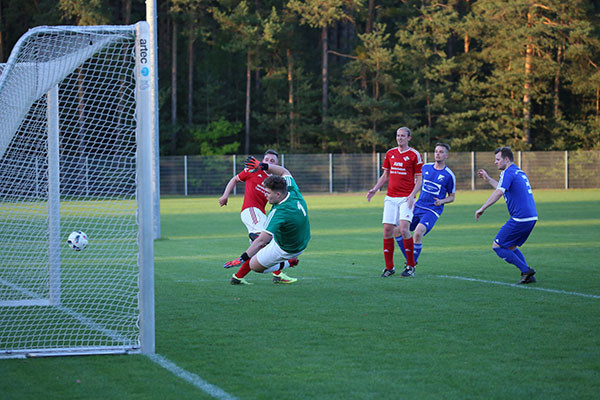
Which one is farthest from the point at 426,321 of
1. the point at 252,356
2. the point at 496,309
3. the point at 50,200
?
the point at 50,200

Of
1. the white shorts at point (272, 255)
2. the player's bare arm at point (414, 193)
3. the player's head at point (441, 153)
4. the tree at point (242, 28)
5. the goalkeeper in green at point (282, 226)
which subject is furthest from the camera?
the tree at point (242, 28)

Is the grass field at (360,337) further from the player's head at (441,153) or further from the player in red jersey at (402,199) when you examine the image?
the player's head at (441,153)

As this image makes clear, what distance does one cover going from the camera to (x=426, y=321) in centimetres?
759

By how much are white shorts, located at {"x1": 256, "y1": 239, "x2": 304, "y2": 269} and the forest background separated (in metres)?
39.3

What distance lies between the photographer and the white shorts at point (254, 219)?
448 inches


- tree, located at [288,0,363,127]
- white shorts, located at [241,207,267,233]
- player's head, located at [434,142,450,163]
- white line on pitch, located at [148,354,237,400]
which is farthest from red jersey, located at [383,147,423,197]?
tree, located at [288,0,363,127]

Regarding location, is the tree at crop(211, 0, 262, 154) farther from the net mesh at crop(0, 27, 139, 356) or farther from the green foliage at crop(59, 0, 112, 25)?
the net mesh at crop(0, 27, 139, 356)

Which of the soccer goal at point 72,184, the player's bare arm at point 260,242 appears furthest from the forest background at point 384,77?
the soccer goal at point 72,184

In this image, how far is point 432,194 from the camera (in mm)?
12000

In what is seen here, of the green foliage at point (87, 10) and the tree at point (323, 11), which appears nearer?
the green foliage at point (87, 10)

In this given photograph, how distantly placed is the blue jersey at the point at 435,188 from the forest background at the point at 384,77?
118ft

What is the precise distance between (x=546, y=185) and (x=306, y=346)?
1594 inches

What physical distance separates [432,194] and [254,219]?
2.81 meters

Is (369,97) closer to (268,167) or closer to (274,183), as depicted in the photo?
(268,167)
